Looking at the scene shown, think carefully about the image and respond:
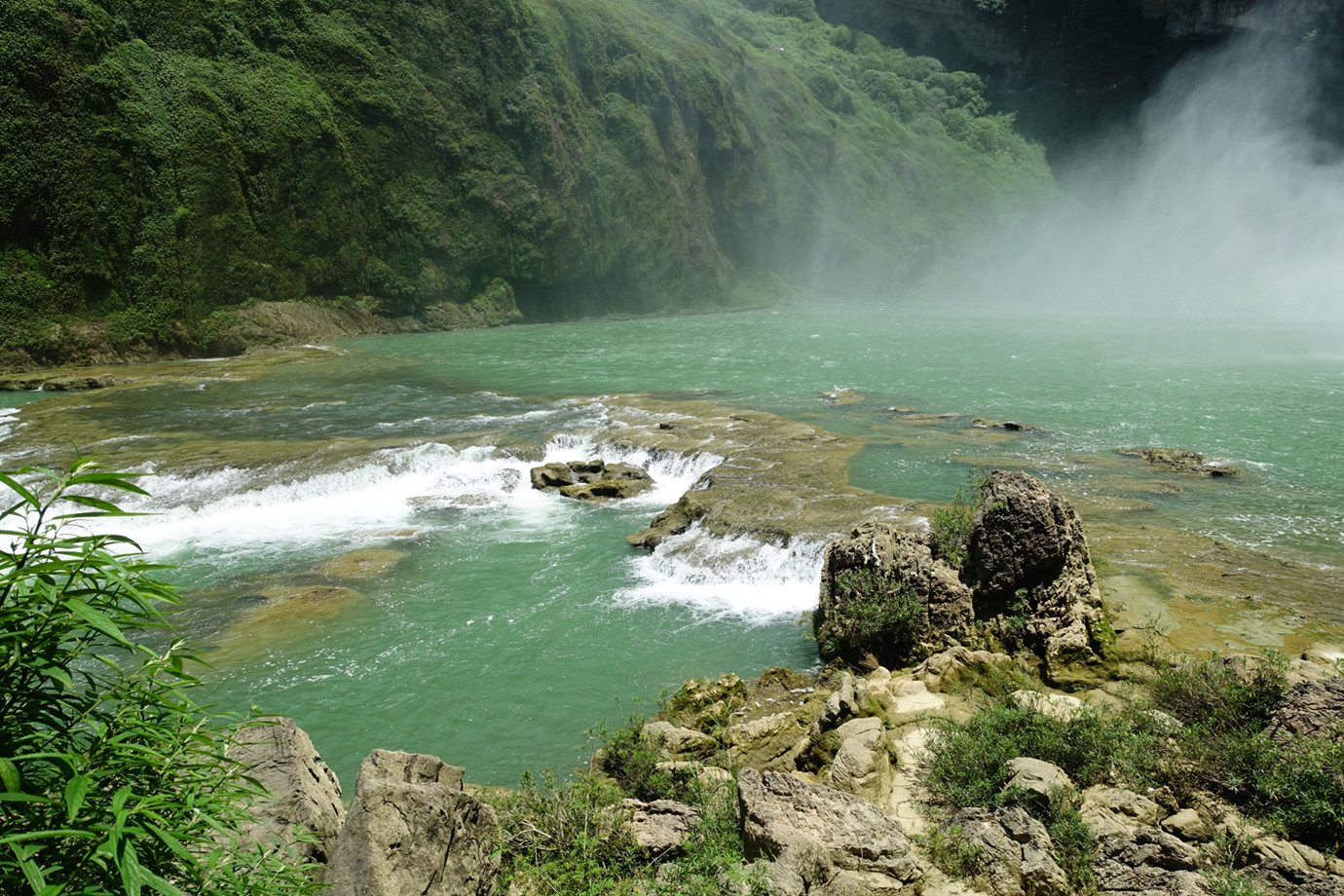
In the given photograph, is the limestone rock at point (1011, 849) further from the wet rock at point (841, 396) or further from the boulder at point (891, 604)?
the wet rock at point (841, 396)

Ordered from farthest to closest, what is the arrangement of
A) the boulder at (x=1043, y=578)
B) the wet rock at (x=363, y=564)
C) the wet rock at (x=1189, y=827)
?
the wet rock at (x=363, y=564), the boulder at (x=1043, y=578), the wet rock at (x=1189, y=827)

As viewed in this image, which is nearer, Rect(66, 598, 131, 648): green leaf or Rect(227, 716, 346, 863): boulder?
Rect(66, 598, 131, 648): green leaf

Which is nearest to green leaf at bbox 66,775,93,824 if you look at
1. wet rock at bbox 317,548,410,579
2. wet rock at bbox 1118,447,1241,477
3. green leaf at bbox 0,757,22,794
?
green leaf at bbox 0,757,22,794

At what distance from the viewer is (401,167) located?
1875 inches

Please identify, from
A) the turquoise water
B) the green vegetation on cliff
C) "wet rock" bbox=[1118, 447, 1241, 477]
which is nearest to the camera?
the turquoise water

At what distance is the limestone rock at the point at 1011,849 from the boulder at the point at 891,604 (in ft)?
13.5

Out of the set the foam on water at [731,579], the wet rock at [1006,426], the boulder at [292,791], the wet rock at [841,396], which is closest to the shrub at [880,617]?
the foam on water at [731,579]

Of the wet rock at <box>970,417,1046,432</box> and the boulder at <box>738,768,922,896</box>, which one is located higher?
the wet rock at <box>970,417,1046,432</box>

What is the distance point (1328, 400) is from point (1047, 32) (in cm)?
9576

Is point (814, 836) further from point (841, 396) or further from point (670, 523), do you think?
point (841, 396)

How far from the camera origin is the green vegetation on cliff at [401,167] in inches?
1315

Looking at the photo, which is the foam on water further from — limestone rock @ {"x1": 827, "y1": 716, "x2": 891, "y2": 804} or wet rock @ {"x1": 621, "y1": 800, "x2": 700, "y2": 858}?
wet rock @ {"x1": 621, "y1": 800, "x2": 700, "y2": 858}

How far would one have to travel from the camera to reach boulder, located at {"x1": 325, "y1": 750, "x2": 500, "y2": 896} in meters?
4.32

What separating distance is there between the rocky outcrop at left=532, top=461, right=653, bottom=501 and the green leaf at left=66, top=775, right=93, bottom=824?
50.9 ft
